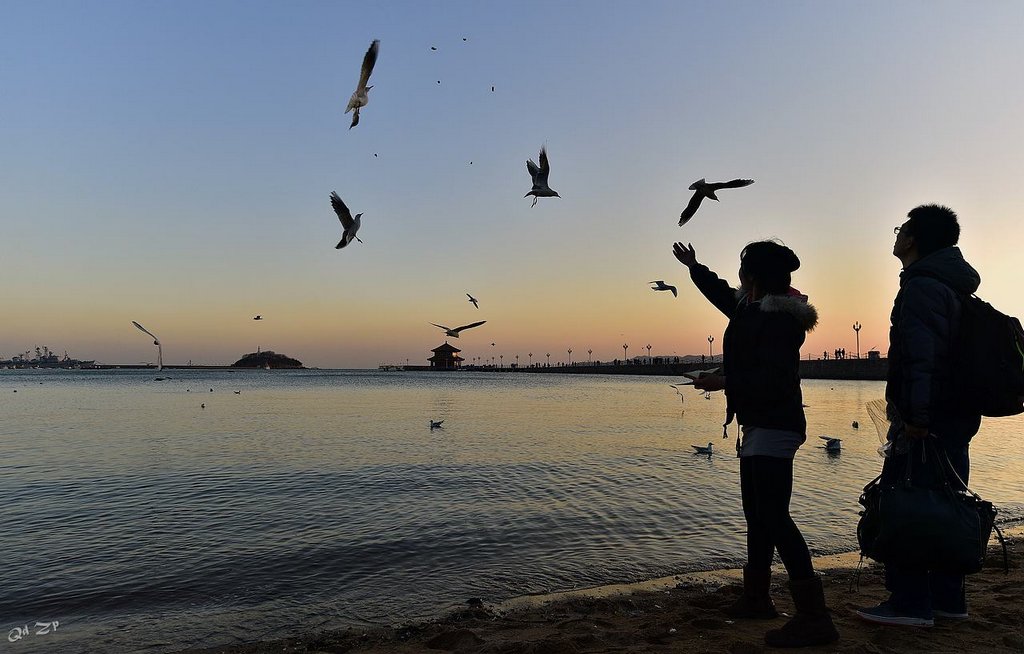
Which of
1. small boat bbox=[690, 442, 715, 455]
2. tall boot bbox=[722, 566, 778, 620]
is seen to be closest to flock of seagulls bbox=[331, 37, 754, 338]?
tall boot bbox=[722, 566, 778, 620]

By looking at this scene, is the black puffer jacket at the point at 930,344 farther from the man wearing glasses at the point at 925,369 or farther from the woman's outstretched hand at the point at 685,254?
the woman's outstretched hand at the point at 685,254

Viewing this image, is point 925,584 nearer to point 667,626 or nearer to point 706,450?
point 667,626

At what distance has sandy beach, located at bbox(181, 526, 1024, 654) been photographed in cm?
401

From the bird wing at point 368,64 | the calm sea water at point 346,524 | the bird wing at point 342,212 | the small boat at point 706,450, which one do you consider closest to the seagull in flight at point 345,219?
the bird wing at point 342,212

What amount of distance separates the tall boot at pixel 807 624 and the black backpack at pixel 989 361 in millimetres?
1451

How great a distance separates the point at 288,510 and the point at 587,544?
5640mm

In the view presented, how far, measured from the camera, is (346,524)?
33.0ft

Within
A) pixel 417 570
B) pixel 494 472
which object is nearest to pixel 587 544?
pixel 417 570

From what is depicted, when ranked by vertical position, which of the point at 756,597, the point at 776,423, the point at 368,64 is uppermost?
the point at 368,64

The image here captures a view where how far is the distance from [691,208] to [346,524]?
7.11 meters

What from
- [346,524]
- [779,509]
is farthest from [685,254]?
[346,524]

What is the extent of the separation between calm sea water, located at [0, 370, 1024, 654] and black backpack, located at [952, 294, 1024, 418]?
414 centimetres

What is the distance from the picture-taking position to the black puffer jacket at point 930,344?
375cm

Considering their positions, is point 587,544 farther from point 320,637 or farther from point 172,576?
point 172,576
